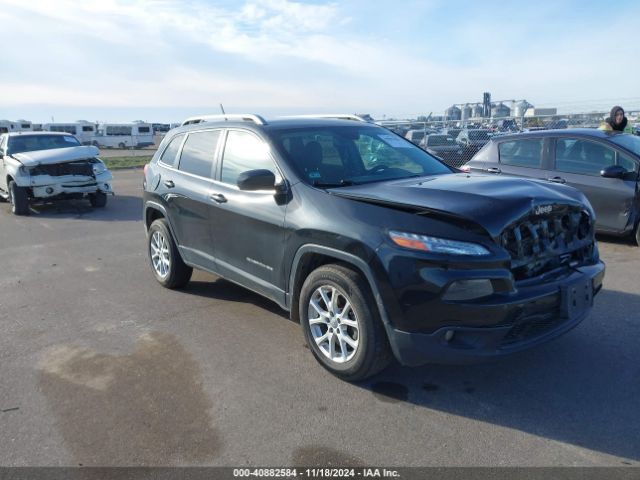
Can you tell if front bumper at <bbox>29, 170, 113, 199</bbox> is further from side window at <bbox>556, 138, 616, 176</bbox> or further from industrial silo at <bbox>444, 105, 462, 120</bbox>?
industrial silo at <bbox>444, 105, 462, 120</bbox>

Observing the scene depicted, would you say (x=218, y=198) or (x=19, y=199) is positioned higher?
(x=218, y=198)

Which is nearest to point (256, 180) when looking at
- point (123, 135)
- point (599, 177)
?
point (599, 177)

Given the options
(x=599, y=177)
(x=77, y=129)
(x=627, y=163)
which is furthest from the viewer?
(x=77, y=129)

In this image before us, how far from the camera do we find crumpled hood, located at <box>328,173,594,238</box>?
3174 mm

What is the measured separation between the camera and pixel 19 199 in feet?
37.5

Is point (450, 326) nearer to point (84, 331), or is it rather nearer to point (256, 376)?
point (256, 376)

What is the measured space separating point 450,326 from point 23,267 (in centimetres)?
617

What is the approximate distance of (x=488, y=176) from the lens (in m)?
4.10

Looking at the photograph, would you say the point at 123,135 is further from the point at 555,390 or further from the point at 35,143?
the point at 555,390

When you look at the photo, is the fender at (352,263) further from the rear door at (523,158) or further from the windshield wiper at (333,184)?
the rear door at (523,158)

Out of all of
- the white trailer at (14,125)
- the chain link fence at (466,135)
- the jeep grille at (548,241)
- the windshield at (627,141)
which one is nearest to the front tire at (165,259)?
the jeep grille at (548,241)

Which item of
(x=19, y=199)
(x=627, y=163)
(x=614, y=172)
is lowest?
(x=19, y=199)

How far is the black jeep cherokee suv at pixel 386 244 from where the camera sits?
3102 mm

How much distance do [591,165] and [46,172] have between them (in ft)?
34.3
